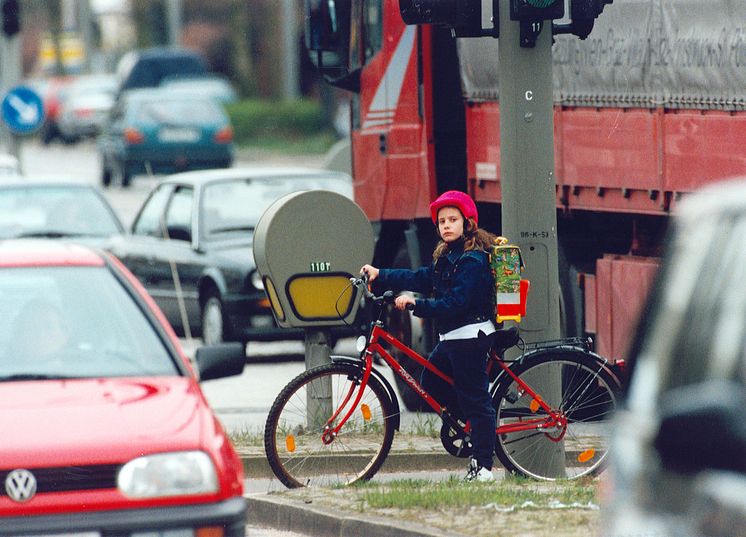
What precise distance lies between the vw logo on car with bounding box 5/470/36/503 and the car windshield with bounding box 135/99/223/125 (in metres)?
30.6

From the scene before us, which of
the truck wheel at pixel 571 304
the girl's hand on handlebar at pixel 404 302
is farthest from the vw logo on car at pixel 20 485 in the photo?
the truck wheel at pixel 571 304

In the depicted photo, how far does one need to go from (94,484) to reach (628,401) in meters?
2.23

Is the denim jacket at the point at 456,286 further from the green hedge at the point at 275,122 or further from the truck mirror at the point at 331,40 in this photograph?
the green hedge at the point at 275,122

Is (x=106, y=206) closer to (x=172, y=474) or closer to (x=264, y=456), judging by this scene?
(x=264, y=456)

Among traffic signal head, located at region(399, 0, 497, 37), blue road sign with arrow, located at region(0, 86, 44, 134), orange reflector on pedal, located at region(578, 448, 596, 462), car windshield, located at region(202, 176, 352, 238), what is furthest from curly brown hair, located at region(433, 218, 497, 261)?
blue road sign with arrow, located at region(0, 86, 44, 134)

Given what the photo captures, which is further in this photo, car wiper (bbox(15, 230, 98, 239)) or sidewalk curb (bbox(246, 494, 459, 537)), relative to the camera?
car wiper (bbox(15, 230, 98, 239))

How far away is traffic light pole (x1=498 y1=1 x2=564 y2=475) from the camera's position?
28.0ft

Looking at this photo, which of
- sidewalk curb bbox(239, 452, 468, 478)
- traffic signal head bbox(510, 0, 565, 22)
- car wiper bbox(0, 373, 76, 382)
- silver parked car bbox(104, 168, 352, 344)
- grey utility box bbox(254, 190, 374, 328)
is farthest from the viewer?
silver parked car bbox(104, 168, 352, 344)

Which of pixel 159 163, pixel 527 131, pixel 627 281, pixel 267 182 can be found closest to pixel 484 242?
pixel 527 131

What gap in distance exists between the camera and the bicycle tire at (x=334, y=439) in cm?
875

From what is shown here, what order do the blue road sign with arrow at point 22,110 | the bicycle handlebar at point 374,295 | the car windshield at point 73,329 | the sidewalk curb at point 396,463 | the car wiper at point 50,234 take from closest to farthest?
the car windshield at point 73,329 < the bicycle handlebar at point 374,295 < the sidewalk curb at point 396,463 < the car wiper at point 50,234 < the blue road sign with arrow at point 22,110

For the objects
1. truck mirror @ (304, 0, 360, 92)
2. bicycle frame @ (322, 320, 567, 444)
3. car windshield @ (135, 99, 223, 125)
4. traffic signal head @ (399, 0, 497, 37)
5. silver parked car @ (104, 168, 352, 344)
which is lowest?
car windshield @ (135, 99, 223, 125)

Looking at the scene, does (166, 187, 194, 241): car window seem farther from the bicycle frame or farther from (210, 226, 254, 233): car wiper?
the bicycle frame

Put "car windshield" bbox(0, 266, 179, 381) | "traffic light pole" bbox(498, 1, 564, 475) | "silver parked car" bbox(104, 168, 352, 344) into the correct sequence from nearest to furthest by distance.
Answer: "car windshield" bbox(0, 266, 179, 381)
"traffic light pole" bbox(498, 1, 564, 475)
"silver parked car" bbox(104, 168, 352, 344)
